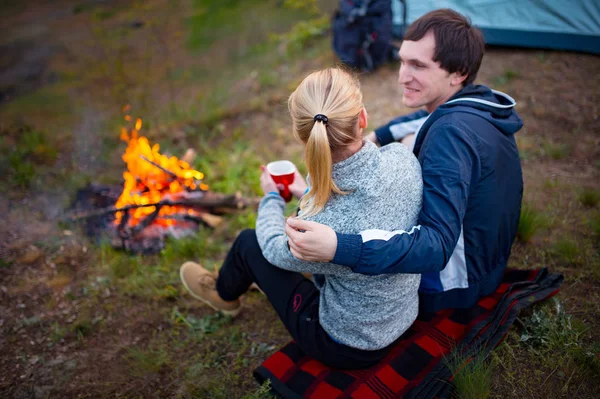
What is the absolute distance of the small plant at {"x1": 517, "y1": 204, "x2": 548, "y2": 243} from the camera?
298 cm

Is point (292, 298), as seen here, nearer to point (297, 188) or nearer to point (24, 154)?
point (297, 188)

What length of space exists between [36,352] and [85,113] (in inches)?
161

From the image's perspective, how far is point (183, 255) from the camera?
3455 millimetres

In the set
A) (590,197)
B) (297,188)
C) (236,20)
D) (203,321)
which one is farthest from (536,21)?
(236,20)

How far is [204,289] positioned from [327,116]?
160 centimetres

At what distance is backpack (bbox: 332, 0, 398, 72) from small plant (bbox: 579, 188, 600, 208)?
3.29 metres

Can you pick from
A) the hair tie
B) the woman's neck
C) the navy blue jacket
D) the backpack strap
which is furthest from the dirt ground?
the hair tie

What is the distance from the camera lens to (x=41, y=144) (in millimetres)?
4781

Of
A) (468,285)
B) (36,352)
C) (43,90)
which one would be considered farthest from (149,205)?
(43,90)

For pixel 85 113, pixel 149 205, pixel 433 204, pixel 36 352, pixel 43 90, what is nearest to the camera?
pixel 433 204

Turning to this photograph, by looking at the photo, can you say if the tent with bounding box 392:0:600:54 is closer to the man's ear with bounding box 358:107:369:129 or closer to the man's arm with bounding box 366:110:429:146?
the man's arm with bounding box 366:110:429:146

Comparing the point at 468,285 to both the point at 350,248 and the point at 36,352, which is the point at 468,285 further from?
the point at 36,352

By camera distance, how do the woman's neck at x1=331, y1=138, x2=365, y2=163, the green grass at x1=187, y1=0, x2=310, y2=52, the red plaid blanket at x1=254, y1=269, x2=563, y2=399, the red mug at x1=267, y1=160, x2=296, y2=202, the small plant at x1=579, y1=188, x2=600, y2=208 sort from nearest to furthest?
the woman's neck at x1=331, y1=138, x2=365, y2=163 < the red plaid blanket at x1=254, y1=269, x2=563, y2=399 < the red mug at x1=267, y1=160, x2=296, y2=202 < the small plant at x1=579, y1=188, x2=600, y2=208 < the green grass at x1=187, y1=0, x2=310, y2=52

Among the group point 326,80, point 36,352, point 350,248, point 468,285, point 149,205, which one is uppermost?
point 326,80
